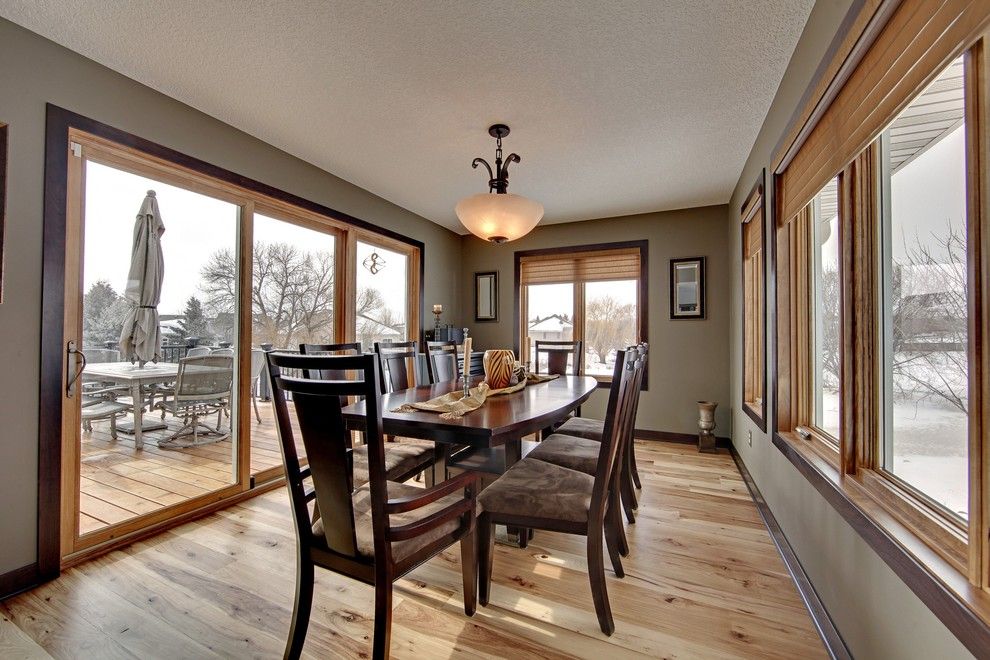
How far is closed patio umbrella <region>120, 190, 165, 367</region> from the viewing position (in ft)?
7.81

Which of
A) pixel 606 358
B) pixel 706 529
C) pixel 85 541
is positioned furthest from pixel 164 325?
pixel 606 358

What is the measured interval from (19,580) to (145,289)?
144 centimetres

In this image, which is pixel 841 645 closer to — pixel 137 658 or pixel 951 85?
pixel 951 85

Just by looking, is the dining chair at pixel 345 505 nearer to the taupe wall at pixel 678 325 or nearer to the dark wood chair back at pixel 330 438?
the dark wood chair back at pixel 330 438

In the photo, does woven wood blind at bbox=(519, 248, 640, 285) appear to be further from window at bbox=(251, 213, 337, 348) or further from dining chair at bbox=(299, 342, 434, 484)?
dining chair at bbox=(299, 342, 434, 484)

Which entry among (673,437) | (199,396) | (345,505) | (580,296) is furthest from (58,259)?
(673,437)

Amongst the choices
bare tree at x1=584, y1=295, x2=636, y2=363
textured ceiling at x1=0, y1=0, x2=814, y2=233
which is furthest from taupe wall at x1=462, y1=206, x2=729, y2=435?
textured ceiling at x1=0, y1=0, x2=814, y2=233

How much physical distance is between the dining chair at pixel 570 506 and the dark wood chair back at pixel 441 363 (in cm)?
141

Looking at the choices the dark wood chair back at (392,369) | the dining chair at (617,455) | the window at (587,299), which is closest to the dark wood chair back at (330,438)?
the dining chair at (617,455)

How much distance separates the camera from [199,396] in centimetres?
275

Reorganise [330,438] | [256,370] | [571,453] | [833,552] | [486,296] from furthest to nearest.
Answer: [486,296]
[256,370]
[571,453]
[833,552]
[330,438]

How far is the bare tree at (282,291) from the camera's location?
9.38 feet

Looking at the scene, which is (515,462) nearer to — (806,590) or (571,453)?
(571,453)

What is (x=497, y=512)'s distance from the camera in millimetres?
1718
